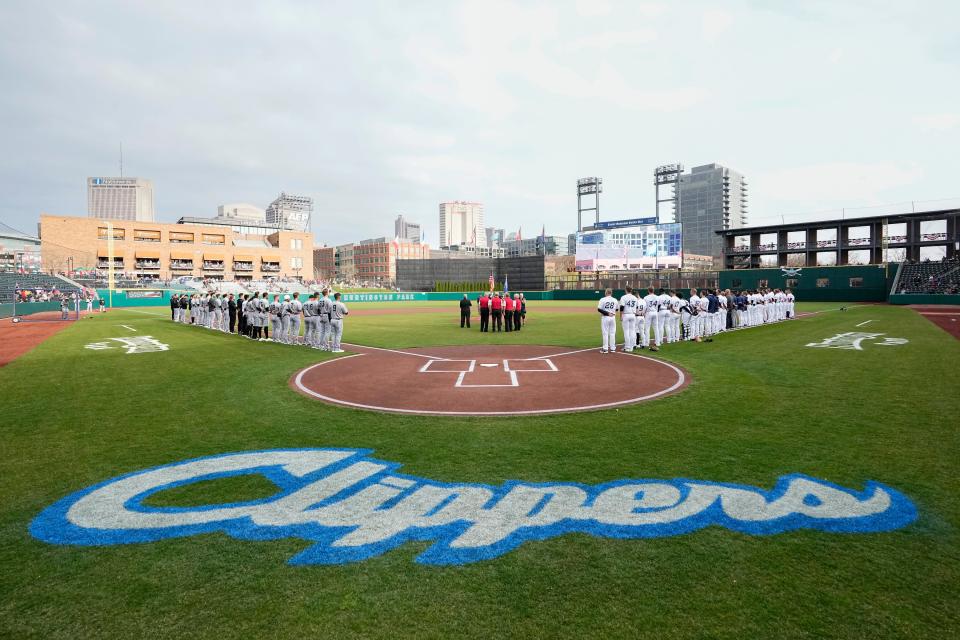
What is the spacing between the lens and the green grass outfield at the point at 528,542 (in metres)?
3.36

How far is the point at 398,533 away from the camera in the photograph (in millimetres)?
4508

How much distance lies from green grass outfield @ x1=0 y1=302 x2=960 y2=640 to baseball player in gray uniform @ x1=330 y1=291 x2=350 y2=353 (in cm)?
562

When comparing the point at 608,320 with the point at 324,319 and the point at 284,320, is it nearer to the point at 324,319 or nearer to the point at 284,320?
the point at 324,319

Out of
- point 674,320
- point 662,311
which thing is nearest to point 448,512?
point 662,311

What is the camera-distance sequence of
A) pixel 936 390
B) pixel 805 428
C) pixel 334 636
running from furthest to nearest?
1. pixel 936 390
2. pixel 805 428
3. pixel 334 636

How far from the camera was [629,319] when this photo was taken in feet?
54.5

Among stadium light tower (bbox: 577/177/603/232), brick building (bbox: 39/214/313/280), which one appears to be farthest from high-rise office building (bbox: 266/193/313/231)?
stadium light tower (bbox: 577/177/603/232)

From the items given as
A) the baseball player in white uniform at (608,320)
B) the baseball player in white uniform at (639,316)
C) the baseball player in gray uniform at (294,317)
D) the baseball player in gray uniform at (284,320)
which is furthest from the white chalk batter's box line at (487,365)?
the baseball player in gray uniform at (284,320)

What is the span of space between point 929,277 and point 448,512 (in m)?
61.8

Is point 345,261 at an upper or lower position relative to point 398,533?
upper

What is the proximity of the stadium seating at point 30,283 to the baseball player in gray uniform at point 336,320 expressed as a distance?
3597 cm

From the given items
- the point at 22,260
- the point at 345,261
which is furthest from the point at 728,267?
the point at 345,261

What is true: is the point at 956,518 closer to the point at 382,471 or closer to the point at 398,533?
the point at 398,533

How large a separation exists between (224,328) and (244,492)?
79.0 feet
